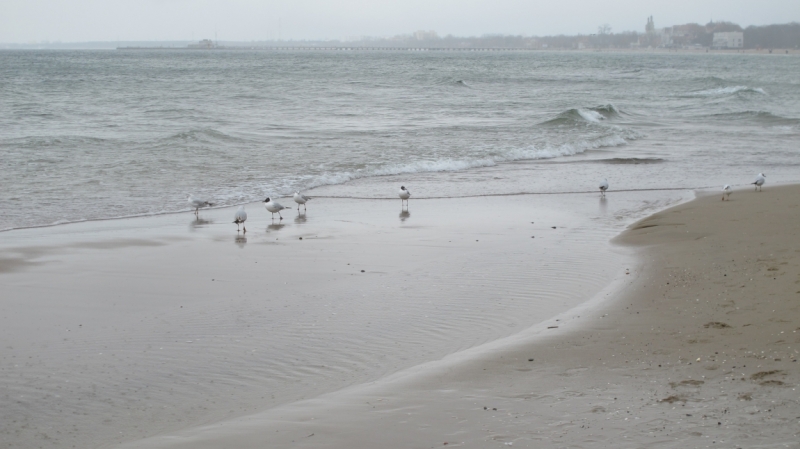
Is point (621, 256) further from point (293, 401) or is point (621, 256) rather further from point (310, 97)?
point (310, 97)

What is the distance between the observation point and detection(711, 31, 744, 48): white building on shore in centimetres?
19450

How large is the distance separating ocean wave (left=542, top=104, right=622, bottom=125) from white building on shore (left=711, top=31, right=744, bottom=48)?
610 ft

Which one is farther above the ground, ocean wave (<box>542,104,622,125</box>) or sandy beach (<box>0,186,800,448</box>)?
ocean wave (<box>542,104,622,125</box>)

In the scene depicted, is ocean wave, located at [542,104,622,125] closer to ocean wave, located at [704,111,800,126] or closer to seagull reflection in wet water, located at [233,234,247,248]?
ocean wave, located at [704,111,800,126]

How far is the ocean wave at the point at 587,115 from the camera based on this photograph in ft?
84.8

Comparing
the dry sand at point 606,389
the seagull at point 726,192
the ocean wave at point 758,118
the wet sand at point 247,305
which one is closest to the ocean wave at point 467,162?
the wet sand at point 247,305

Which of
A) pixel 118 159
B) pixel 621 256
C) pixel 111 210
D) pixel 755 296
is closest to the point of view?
pixel 755 296

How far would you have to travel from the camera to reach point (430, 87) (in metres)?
45.4

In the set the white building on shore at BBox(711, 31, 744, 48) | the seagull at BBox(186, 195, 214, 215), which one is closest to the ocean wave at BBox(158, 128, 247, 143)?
the seagull at BBox(186, 195, 214, 215)

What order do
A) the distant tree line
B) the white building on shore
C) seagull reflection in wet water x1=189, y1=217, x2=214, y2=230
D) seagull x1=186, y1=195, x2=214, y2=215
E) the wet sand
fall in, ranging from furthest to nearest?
the white building on shore
the distant tree line
seagull x1=186, y1=195, x2=214, y2=215
seagull reflection in wet water x1=189, y1=217, x2=214, y2=230
the wet sand

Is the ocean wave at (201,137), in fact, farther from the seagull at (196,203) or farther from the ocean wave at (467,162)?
the seagull at (196,203)

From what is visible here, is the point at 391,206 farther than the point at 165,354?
Yes

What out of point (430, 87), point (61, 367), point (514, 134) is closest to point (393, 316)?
point (61, 367)

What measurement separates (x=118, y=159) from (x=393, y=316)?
38.3ft
